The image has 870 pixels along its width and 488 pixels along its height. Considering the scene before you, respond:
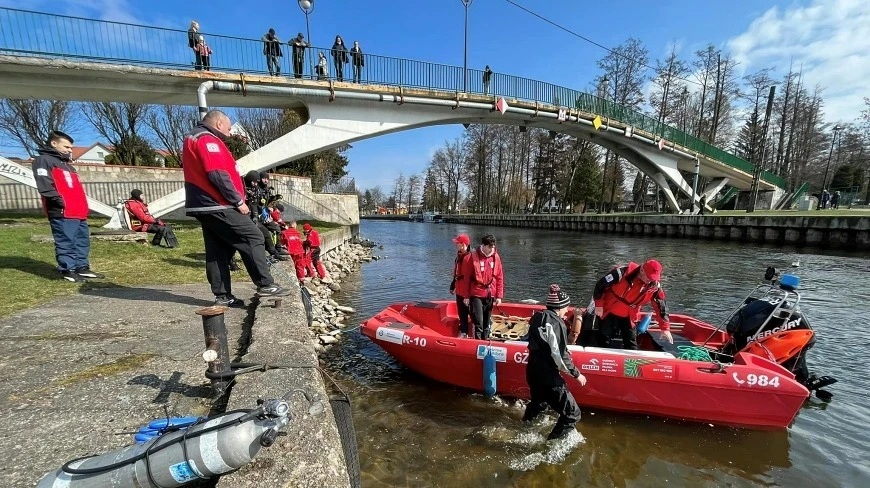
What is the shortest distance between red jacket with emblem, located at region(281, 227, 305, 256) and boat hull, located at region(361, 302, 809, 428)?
5.08 meters

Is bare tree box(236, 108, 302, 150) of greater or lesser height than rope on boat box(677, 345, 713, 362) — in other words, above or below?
above

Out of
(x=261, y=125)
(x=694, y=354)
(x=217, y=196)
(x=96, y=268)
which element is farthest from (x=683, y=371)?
(x=261, y=125)

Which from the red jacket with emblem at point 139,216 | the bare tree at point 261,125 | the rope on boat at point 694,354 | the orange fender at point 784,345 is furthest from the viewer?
the bare tree at point 261,125

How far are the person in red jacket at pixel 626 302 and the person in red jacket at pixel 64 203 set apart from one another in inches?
295

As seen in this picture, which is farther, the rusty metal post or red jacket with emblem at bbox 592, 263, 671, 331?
red jacket with emblem at bbox 592, 263, 671, 331

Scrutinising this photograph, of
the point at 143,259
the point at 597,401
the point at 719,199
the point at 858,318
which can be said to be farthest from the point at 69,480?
the point at 719,199

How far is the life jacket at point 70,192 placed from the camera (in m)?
5.41

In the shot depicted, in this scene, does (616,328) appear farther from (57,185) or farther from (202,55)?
(202,55)

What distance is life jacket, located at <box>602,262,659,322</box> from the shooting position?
17.3ft

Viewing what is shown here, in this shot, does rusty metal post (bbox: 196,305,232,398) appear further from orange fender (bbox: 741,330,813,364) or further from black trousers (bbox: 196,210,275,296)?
orange fender (bbox: 741,330,813,364)

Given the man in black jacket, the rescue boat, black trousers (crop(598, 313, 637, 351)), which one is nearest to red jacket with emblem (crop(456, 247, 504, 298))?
the rescue boat

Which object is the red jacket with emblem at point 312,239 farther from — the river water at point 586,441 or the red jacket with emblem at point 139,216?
the red jacket with emblem at point 139,216

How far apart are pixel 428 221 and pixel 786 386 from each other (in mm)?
60303

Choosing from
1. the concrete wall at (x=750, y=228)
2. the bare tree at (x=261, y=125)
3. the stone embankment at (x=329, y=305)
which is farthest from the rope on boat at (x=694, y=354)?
the bare tree at (x=261, y=125)
